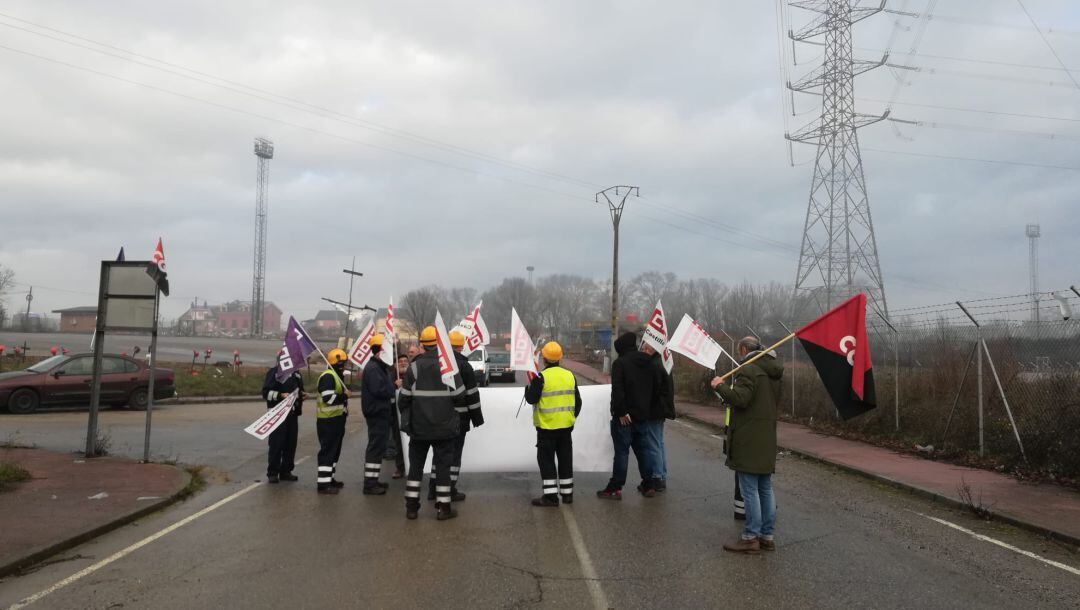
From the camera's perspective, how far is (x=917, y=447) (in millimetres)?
12391

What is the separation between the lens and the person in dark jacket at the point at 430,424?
294 inches

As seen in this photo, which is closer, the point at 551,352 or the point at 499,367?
the point at 551,352

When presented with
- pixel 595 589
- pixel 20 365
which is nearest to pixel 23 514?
pixel 595 589

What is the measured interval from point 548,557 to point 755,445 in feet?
6.62

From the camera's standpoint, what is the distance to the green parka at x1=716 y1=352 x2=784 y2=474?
6.25 meters

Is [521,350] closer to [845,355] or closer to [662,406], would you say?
[662,406]

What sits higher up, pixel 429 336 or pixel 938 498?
pixel 429 336

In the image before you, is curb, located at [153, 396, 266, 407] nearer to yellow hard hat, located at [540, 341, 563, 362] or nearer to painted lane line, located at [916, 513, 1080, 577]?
yellow hard hat, located at [540, 341, 563, 362]

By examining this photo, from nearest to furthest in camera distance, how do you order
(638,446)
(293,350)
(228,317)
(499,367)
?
(638,446) < (293,350) < (499,367) < (228,317)

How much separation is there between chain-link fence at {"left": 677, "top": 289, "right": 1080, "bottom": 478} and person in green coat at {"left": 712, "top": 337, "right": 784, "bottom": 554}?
224 inches

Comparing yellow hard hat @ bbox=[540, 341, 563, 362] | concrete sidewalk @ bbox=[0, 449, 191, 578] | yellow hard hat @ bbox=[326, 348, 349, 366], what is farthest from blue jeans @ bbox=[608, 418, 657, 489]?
concrete sidewalk @ bbox=[0, 449, 191, 578]

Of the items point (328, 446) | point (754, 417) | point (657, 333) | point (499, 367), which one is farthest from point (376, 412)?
point (499, 367)

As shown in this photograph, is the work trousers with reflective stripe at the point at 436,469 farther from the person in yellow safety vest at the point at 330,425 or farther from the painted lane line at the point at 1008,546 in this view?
the painted lane line at the point at 1008,546

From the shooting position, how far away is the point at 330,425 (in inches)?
353
